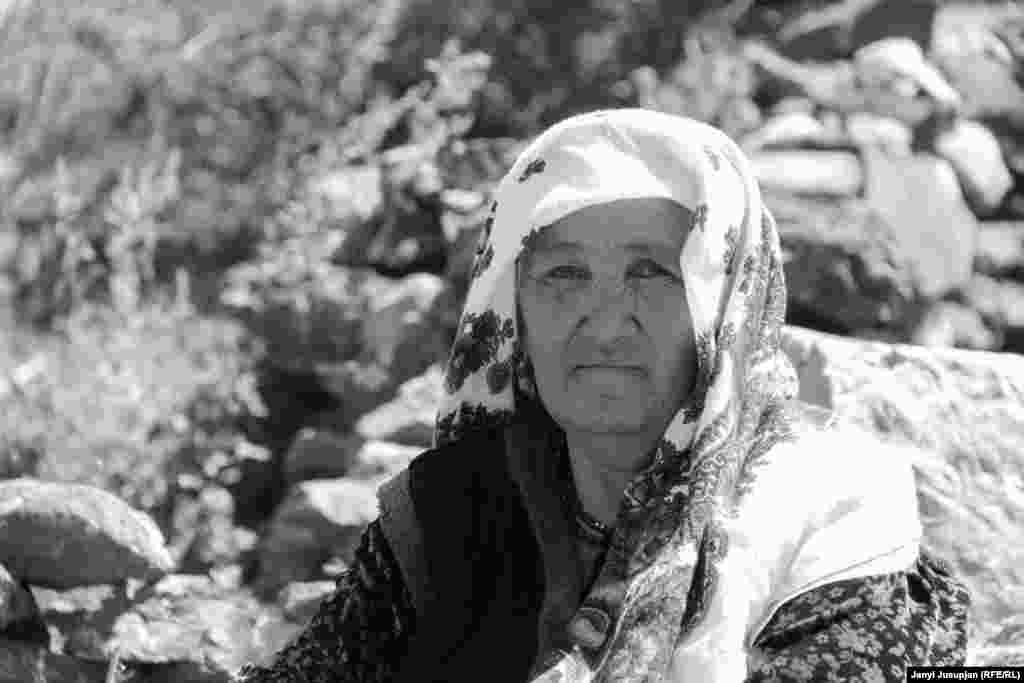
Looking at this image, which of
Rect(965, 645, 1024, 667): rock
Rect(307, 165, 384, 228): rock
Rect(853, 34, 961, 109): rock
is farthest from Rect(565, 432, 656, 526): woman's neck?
Rect(853, 34, 961, 109): rock

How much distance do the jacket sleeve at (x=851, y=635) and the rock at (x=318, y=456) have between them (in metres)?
2.66

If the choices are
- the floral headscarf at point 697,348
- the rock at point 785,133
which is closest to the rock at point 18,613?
the floral headscarf at point 697,348

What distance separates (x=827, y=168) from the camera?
18.3 ft

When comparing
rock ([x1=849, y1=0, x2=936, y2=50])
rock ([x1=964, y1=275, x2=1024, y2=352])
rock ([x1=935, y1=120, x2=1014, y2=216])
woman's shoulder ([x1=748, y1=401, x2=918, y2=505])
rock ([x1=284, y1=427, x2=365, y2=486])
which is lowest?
rock ([x1=964, y1=275, x2=1024, y2=352])

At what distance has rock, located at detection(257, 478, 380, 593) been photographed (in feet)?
14.4

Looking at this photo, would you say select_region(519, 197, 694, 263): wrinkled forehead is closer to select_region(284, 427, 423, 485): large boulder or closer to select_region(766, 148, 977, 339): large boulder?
select_region(284, 427, 423, 485): large boulder

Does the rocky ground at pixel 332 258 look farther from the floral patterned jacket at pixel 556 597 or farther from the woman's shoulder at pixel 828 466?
the woman's shoulder at pixel 828 466

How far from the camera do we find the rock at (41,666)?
346 centimetres

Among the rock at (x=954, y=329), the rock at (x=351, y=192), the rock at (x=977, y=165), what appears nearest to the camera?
the rock at (x=954, y=329)

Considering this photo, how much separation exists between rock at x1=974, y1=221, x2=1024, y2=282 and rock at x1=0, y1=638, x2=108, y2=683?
3.25m

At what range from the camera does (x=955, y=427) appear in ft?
11.8

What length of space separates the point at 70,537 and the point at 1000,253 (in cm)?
330

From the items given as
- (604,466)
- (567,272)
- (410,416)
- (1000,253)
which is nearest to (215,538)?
(410,416)

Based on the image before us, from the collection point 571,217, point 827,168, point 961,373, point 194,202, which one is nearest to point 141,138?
point 194,202
